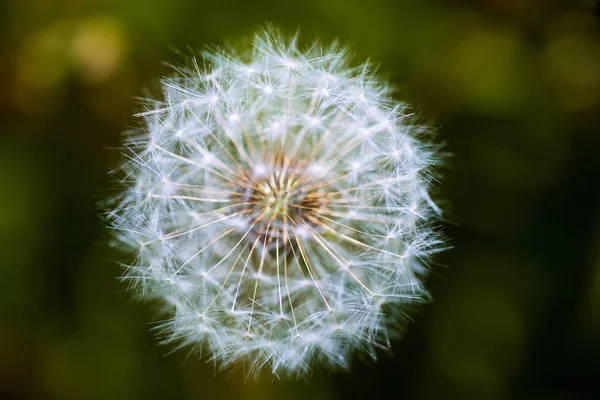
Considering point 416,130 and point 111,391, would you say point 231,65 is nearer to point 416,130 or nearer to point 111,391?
point 416,130

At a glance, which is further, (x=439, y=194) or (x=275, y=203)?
(x=439, y=194)

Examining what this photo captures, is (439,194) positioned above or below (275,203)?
above

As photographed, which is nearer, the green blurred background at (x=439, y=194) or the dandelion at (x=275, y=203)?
the dandelion at (x=275, y=203)

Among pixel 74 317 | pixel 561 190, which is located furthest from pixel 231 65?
pixel 561 190
